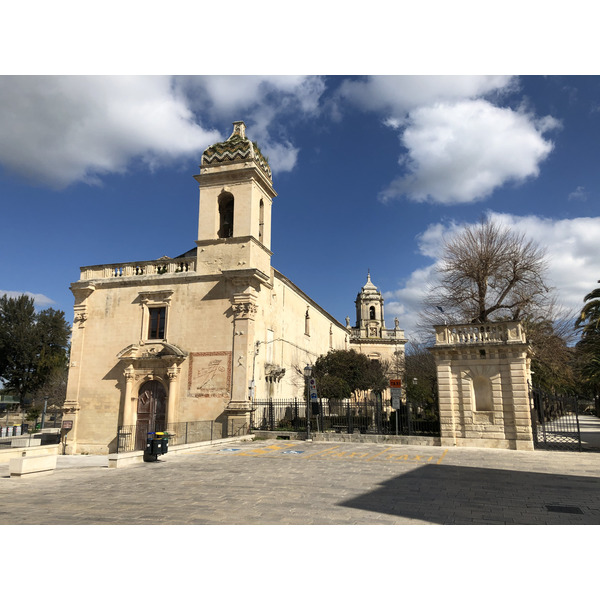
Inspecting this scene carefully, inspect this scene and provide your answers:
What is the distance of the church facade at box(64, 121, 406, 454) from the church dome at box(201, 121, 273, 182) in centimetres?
6

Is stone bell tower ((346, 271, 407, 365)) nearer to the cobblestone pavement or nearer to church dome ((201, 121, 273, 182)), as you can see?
church dome ((201, 121, 273, 182))

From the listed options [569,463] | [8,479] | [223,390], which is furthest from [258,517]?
[223,390]

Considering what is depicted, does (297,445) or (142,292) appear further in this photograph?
(142,292)

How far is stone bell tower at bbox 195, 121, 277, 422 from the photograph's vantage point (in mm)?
23031

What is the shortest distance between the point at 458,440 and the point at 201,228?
16712 mm

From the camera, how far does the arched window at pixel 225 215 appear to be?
84.9ft

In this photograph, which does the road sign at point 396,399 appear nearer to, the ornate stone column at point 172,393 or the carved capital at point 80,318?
the ornate stone column at point 172,393

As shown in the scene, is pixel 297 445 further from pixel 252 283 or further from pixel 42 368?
pixel 42 368

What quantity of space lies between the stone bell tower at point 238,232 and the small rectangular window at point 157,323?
317 centimetres

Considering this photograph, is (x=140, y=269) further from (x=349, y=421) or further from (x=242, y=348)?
(x=349, y=421)

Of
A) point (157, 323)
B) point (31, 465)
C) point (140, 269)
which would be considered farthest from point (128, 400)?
point (31, 465)

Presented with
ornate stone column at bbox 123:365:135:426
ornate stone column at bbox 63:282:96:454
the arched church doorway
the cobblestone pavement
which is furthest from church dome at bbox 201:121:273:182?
the cobblestone pavement

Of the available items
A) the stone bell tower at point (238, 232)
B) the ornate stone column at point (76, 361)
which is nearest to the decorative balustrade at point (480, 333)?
the stone bell tower at point (238, 232)

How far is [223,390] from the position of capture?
22.8 metres
